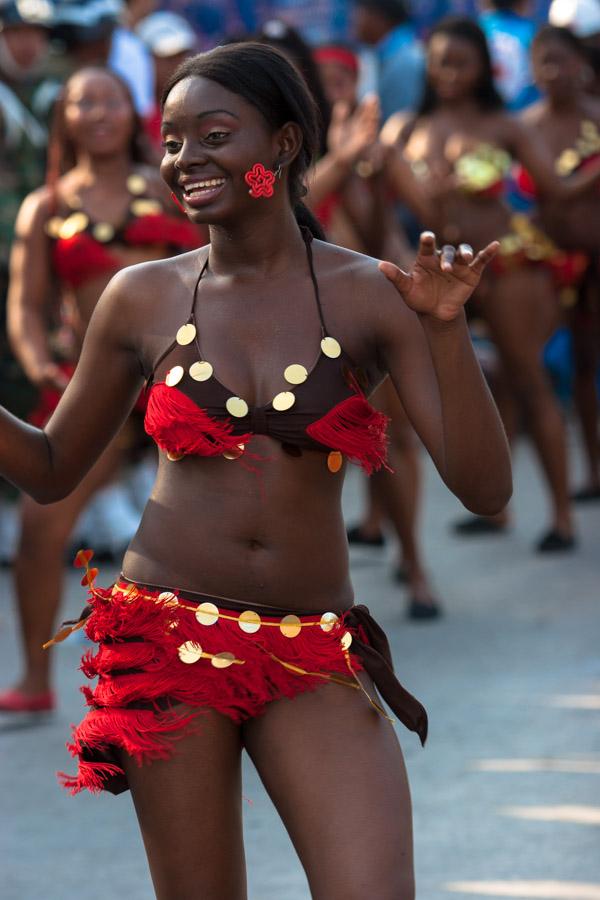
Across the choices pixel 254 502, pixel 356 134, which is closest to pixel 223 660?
pixel 254 502

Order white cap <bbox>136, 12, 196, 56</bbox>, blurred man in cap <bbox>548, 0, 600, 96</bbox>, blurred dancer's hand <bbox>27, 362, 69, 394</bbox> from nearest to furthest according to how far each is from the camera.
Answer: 1. blurred dancer's hand <bbox>27, 362, 69, 394</bbox>
2. blurred man in cap <bbox>548, 0, 600, 96</bbox>
3. white cap <bbox>136, 12, 196, 56</bbox>

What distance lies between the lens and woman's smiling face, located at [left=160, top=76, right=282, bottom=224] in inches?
107

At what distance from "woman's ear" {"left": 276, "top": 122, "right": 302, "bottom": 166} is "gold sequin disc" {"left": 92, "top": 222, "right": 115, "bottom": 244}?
2720mm

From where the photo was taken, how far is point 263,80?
2.78 m

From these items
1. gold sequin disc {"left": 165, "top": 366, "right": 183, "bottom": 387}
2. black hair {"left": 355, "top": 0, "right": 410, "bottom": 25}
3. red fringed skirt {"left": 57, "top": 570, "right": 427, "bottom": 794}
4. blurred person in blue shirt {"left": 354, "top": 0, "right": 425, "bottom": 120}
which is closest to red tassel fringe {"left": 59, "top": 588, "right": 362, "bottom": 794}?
red fringed skirt {"left": 57, "top": 570, "right": 427, "bottom": 794}

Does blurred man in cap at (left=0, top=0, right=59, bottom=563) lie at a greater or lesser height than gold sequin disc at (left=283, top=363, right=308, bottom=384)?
lesser

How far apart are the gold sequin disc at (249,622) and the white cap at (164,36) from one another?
6815 millimetres

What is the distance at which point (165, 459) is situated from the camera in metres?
2.89

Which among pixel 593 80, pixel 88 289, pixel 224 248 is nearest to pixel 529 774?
pixel 88 289

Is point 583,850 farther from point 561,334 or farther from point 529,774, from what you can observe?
point 561,334

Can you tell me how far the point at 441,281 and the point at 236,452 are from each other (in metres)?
0.46

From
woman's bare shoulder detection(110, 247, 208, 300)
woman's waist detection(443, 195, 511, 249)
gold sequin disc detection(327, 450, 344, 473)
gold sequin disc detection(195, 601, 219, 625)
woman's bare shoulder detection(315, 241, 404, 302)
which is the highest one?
woman's bare shoulder detection(315, 241, 404, 302)

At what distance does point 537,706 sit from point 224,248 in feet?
10.1

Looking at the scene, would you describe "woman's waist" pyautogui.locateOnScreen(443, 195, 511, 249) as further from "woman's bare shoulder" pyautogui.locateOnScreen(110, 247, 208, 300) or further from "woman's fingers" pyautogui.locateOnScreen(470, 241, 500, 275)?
"woman's fingers" pyautogui.locateOnScreen(470, 241, 500, 275)
